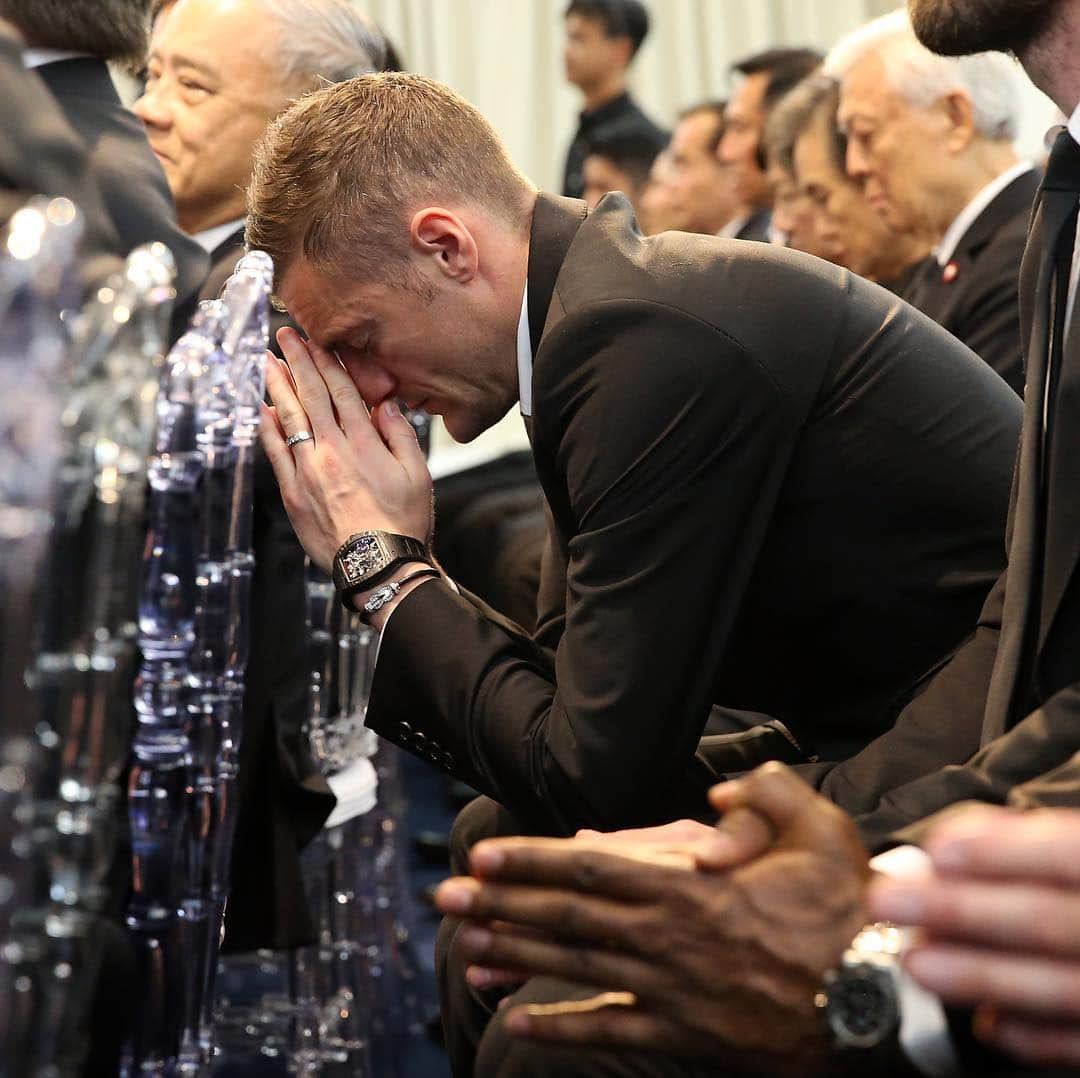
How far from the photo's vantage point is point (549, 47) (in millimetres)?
7637

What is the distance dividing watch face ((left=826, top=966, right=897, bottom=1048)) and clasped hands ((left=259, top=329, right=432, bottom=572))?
30.0 inches

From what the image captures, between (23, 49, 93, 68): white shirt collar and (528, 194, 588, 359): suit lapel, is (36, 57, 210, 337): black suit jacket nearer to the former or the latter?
(23, 49, 93, 68): white shirt collar

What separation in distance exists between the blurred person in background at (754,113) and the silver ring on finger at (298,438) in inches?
125

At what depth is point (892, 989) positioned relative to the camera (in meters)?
1.10

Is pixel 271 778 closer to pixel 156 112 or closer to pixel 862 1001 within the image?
pixel 156 112

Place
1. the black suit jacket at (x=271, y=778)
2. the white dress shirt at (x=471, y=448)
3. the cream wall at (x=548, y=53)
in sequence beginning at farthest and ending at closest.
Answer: the cream wall at (x=548, y=53) < the white dress shirt at (x=471, y=448) < the black suit jacket at (x=271, y=778)

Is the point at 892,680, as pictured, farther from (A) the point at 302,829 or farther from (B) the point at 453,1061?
(A) the point at 302,829

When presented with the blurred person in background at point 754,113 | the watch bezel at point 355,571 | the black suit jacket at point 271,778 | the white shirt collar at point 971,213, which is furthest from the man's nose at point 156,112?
the blurred person in background at point 754,113

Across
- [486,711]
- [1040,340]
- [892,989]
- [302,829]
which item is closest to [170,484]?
[486,711]

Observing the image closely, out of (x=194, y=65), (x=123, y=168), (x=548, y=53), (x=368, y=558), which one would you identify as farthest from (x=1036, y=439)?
(x=548, y=53)

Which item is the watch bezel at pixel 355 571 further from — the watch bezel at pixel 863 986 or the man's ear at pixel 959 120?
the man's ear at pixel 959 120

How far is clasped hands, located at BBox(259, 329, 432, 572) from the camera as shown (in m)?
1.71

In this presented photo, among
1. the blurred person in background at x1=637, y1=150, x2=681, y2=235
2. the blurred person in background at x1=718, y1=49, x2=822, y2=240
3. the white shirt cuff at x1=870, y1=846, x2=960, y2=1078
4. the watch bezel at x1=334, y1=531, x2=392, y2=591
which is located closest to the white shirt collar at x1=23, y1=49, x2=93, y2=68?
the watch bezel at x1=334, y1=531, x2=392, y2=591

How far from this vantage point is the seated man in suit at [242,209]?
2.11 metres
